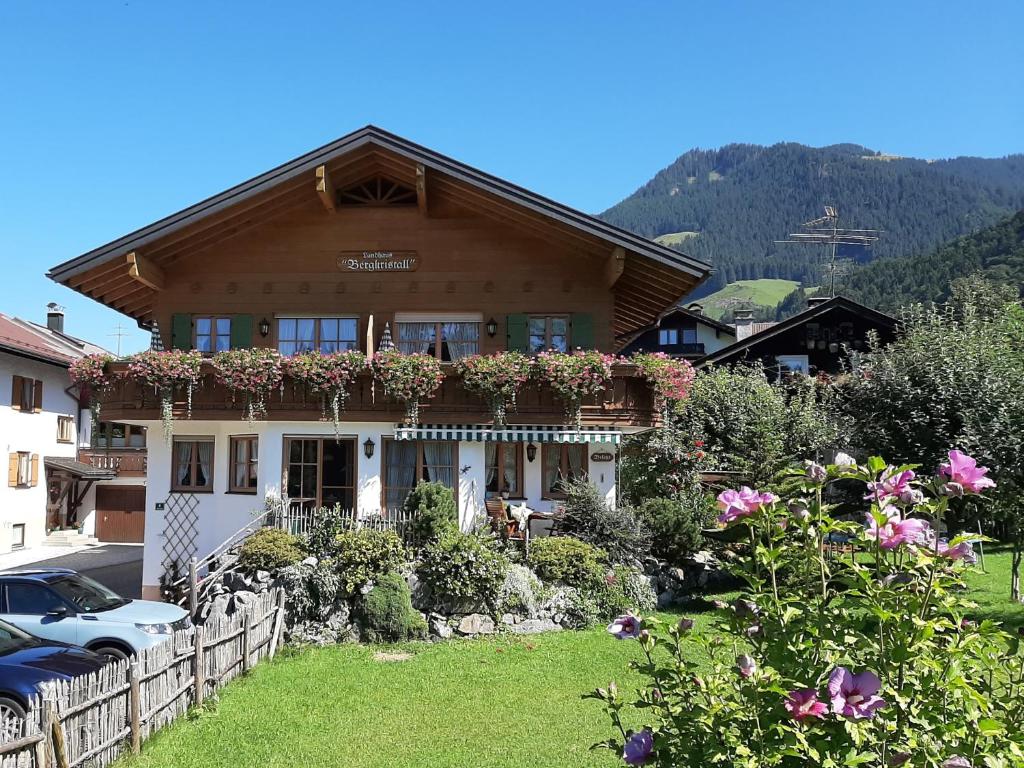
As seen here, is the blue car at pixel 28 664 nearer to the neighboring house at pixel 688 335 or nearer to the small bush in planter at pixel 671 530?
the small bush in planter at pixel 671 530

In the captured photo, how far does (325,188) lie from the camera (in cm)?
1936

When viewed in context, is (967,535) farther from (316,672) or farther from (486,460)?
(486,460)

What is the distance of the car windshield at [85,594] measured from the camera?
12.9 metres

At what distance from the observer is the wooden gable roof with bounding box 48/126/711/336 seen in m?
18.8

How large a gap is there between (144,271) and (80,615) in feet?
32.3

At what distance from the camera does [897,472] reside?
4320 millimetres

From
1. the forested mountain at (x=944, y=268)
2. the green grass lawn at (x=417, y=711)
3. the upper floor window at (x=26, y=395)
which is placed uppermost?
the forested mountain at (x=944, y=268)

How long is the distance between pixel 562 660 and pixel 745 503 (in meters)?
9.97

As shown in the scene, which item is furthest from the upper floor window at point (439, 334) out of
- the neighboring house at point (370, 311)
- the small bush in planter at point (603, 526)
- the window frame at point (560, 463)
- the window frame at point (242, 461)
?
the small bush in planter at point (603, 526)

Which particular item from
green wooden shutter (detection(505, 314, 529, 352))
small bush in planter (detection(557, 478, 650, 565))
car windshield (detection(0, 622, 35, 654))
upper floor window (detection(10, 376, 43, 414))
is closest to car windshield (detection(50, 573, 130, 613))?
car windshield (detection(0, 622, 35, 654))

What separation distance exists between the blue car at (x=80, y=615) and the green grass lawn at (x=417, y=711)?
164cm

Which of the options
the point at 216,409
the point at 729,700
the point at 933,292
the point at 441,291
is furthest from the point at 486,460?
the point at 933,292

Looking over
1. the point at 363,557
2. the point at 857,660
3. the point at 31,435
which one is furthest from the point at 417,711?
the point at 31,435

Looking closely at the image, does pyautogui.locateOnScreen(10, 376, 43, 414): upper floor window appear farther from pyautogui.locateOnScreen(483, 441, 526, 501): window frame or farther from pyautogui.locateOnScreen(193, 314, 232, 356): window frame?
pyautogui.locateOnScreen(483, 441, 526, 501): window frame
